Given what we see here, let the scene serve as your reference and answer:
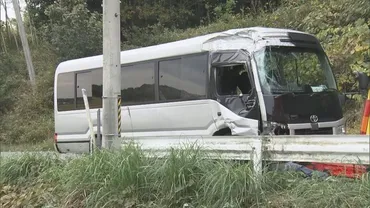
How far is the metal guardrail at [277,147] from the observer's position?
16.4 ft

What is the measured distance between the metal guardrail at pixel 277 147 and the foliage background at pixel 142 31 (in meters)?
6.08

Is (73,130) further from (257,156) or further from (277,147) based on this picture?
(277,147)

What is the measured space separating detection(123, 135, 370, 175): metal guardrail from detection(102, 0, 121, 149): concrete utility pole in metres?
1.05

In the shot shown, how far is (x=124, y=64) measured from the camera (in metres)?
11.6

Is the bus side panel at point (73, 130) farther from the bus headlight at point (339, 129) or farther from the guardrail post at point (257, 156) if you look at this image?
the guardrail post at point (257, 156)

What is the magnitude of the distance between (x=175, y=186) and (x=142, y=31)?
61.8ft

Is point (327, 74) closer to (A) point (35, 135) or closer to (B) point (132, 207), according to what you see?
(B) point (132, 207)

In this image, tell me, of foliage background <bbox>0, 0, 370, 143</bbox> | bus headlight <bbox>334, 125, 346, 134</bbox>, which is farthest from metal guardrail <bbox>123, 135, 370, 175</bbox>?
foliage background <bbox>0, 0, 370, 143</bbox>

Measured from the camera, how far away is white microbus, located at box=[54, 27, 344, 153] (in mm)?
8500

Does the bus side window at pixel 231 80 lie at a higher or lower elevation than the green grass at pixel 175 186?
higher

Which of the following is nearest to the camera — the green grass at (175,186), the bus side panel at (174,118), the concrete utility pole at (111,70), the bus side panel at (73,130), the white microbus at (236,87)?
the green grass at (175,186)

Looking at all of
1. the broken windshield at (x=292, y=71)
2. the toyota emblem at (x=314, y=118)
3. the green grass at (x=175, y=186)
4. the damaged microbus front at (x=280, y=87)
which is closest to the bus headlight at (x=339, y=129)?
the damaged microbus front at (x=280, y=87)

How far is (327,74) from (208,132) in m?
2.76

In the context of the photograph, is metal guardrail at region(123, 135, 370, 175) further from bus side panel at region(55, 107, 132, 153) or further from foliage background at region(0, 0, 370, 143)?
foliage background at region(0, 0, 370, 143)
